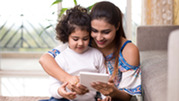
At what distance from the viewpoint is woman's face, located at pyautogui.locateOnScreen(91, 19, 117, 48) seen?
138 cm

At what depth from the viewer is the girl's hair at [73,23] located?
1409 mm

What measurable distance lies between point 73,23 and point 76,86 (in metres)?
0.40

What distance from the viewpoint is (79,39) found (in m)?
1.39

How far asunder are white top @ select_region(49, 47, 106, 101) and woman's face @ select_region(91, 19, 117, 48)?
110 mm

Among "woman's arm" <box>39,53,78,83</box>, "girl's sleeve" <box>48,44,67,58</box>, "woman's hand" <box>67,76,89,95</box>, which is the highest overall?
"girl's sleeve" <box>48,44,67,58</box>

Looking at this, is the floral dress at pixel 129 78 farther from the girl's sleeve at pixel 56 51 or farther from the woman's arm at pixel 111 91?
the girl's sleeve at pixel 56 51

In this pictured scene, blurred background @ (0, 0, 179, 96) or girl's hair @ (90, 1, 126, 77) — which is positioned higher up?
girl's hair @ (90, 1, 126, 77)

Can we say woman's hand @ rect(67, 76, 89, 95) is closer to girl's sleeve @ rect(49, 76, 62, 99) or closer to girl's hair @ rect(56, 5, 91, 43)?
girl's sleeve @ rect(49, 76, 62, 99)

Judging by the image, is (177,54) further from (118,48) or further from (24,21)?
(24,21)

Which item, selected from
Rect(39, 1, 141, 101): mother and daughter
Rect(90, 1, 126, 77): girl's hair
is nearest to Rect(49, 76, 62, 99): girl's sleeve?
Rect(39, 1, 141, 101): mother and daughter

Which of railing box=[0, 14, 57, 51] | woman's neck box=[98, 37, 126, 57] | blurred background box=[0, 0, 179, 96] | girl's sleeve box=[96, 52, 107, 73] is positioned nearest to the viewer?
girl's sleeve box=[96, 52, 107, 73]

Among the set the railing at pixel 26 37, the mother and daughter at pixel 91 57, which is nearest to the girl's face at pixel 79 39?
the mother and daughter at pixel 91 57

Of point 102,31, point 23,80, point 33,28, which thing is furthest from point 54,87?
point 33,28

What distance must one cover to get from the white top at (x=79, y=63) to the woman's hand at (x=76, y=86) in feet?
0.28
